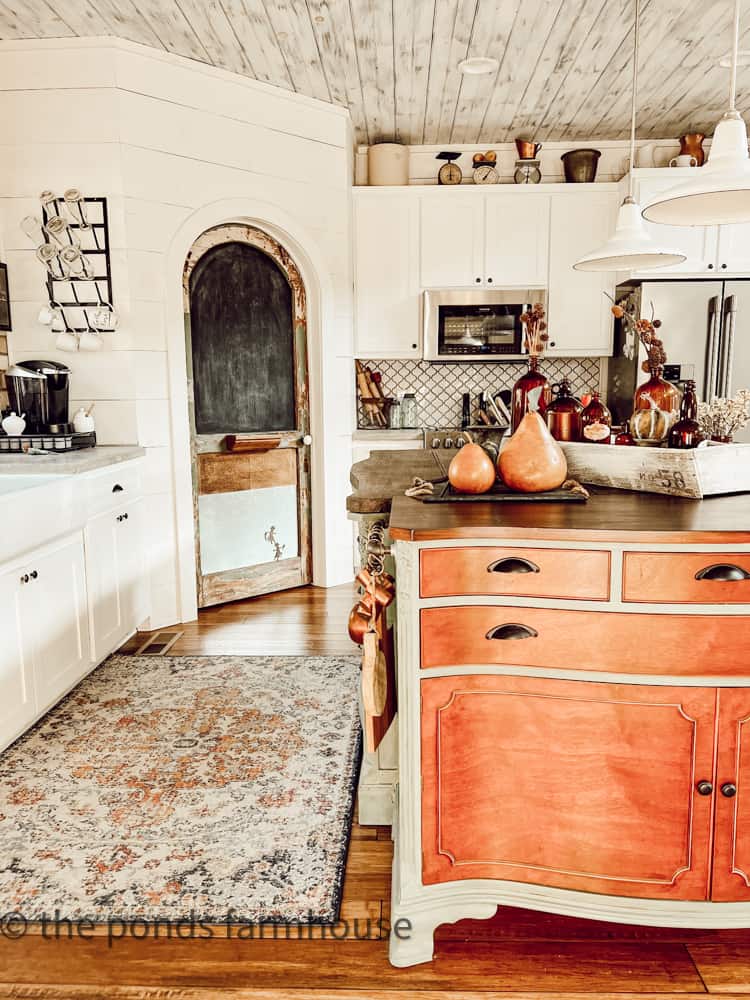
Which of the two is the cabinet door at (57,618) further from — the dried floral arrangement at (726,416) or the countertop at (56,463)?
the dried floral arrangement at (726,416)

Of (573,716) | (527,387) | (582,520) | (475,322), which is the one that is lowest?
(573,716)

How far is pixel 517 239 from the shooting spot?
16.3 ft

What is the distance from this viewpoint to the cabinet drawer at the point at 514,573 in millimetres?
1506

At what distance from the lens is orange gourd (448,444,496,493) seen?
185cm

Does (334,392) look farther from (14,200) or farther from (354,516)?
(354,516)

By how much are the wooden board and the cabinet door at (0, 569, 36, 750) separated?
6.02ft

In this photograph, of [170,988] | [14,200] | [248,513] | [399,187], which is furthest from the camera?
[399,187]

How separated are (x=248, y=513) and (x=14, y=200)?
6.71ft

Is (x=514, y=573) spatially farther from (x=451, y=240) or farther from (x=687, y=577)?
(x=451, y=240)

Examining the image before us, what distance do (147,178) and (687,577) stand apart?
3.35 meters

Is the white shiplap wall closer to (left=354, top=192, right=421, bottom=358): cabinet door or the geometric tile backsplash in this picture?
(left=354, top=192, right=421, bottom=358): cabinet door

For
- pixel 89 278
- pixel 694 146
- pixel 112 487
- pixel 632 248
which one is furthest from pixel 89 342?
pixel 694 146

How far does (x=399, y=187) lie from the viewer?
4910 millimetres

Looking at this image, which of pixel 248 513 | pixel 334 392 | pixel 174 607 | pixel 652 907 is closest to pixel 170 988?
pixel 652 907
